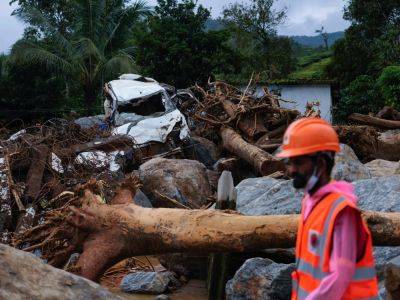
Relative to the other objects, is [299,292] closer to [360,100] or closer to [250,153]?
[250,153]

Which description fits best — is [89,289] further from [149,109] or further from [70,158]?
[149,109]

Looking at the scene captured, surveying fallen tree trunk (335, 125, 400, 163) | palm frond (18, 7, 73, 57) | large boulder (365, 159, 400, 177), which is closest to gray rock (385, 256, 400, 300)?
large boulder (365, 159, 400, 177)

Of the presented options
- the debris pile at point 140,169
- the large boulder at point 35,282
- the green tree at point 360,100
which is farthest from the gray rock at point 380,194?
the green tree at point 360,100

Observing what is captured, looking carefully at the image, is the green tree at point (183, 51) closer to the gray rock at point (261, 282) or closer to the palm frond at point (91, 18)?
the palm frond at point (91, 18)

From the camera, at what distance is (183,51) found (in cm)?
2316

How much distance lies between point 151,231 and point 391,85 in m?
19.1

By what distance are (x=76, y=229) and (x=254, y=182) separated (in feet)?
13.4

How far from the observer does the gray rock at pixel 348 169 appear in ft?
31.5

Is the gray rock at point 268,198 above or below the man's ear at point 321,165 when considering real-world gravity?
below

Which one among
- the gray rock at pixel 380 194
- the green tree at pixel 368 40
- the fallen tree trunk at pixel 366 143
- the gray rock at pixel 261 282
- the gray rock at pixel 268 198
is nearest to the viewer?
the gray rock at pixel 261 282

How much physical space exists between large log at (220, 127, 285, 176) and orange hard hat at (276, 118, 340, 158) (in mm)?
8049

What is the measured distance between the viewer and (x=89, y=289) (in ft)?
11.6

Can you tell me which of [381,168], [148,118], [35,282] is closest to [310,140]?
[35,282]

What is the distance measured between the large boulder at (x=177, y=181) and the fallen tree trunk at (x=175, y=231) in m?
4.75
